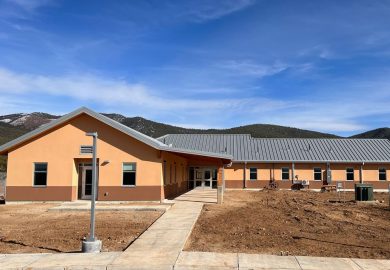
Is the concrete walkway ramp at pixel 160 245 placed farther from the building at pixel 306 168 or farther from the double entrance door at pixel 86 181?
the building at pixel 306 168

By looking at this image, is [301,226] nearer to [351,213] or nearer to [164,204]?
[351,213]

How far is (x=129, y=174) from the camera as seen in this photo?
23062 mm

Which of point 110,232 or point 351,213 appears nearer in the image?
point 110,232

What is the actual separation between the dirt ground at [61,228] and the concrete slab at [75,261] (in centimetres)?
88

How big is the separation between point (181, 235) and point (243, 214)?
5.76 m

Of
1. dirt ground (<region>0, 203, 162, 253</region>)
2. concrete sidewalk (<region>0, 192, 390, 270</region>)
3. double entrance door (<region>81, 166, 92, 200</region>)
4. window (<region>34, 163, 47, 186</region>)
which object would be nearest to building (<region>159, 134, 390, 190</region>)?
double entrance door (<region>81, 166, 92, 200</region>)

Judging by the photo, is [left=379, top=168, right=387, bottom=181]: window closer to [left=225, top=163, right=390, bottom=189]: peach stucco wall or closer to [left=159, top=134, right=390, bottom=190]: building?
[left=159, top=134, right=390, bottom=190]: building

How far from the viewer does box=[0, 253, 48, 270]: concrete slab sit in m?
9.31

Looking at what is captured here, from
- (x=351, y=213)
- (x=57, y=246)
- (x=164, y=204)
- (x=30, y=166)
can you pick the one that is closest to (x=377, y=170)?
(x=351, y=213)

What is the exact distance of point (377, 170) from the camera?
131ft

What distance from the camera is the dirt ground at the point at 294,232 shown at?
36.4 ft

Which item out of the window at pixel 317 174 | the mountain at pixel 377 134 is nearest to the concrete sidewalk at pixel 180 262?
the window at pixel 317 174

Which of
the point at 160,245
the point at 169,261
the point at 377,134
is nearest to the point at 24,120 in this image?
the point at 377,134

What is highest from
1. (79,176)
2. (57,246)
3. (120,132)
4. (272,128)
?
(272,128)
